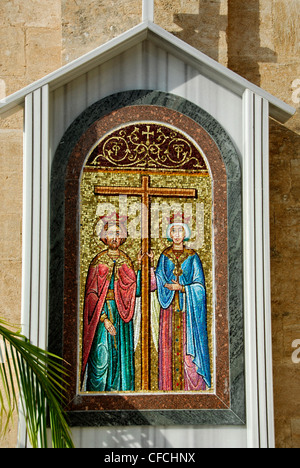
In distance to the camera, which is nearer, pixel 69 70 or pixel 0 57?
pixel 69 70

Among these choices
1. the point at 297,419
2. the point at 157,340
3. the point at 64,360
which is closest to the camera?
the point at 64,360

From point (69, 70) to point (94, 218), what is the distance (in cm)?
104

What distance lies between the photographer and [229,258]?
211 inches

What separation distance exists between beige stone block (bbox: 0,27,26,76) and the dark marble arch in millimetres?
1136

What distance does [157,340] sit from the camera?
17.4 ft

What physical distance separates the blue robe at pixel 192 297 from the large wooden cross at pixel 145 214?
10 centimetres

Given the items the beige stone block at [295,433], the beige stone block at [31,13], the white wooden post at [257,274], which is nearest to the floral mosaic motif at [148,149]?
the white wooden post at [257,274]

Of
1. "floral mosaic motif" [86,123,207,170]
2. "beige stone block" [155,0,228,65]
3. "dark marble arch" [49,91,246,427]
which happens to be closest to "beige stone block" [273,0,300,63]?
"beige stone block" [155,0,228,65]

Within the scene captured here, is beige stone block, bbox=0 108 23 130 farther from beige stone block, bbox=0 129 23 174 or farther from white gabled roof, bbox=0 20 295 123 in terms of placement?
white gabled roof, bbox=0 20 295 123

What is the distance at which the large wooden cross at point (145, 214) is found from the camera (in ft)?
17.4

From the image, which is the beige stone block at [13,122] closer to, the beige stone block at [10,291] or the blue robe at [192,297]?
the beige stone block at [10,291]

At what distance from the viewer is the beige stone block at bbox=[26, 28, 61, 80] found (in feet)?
20.3
